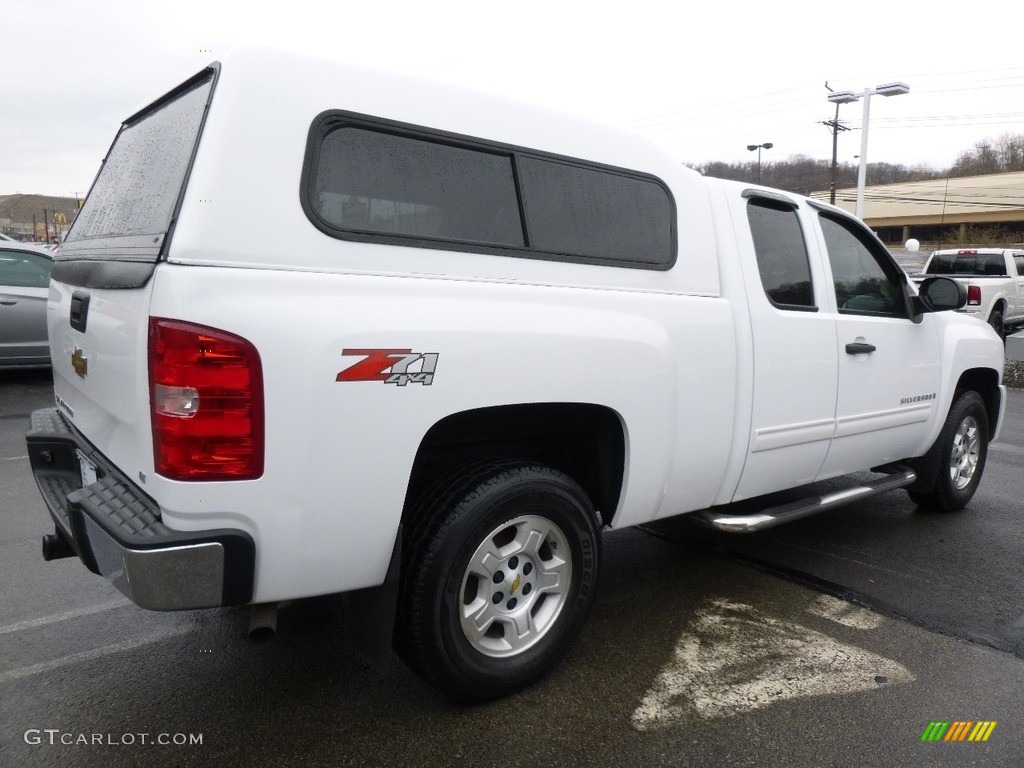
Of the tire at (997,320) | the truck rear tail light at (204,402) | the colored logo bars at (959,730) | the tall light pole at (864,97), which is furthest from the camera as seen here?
the tall light pole at (864,97)

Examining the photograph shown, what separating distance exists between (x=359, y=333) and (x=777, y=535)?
3.50 metres

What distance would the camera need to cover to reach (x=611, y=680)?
9.92 feet

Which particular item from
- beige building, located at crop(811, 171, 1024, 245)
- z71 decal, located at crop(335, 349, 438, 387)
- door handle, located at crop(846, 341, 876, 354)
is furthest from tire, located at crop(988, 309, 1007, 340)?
beige building, located at crop(811, 171, 1024, 245)

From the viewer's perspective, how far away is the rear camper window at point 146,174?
238cm

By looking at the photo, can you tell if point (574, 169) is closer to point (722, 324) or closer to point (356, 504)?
point (722, 324)

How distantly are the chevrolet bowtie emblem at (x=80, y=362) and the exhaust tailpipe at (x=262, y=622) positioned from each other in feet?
3.46

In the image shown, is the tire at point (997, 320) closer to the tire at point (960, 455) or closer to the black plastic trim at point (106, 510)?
the tire at point (960, 455)

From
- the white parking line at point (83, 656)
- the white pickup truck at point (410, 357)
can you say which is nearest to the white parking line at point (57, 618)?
the white parking line at point (83, 656)

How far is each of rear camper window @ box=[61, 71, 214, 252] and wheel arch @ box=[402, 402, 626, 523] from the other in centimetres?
109

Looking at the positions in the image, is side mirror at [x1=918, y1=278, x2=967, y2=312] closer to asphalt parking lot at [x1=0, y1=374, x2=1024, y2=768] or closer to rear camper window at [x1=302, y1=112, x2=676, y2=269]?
asphalt parking lot at [x1=0, y1=374, x2=1024, y2=768]

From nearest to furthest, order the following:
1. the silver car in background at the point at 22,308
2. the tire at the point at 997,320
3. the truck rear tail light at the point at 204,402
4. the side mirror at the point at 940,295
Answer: the truck rear tail light at the point at 204,402, the side mirror at the point at 940,295, the silver car in background at the point at 22,308, the tire at the point at 997,320

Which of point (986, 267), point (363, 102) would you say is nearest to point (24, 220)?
point (986, 267)

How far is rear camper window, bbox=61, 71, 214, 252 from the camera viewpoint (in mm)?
2385

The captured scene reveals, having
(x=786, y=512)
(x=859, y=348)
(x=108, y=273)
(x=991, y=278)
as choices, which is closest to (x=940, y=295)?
(x=859, y=348)
